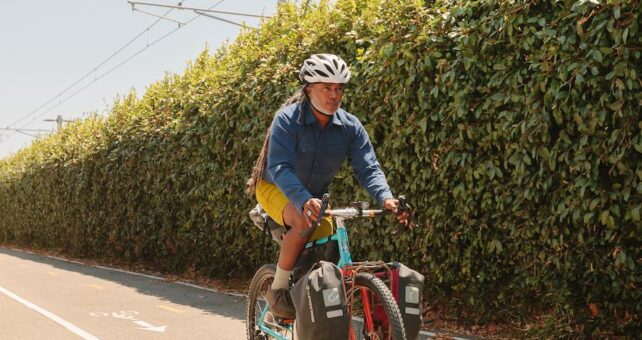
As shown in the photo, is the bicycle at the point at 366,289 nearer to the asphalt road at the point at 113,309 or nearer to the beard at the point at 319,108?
the beard at the point at 319,108

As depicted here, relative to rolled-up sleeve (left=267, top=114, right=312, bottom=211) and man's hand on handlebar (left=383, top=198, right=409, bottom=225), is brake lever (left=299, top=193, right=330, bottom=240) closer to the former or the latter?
rolled-up sleeve (left=267, top=114, right=312, bottom=211)

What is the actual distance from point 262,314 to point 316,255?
837mm

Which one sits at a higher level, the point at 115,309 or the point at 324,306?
the point at 324,306

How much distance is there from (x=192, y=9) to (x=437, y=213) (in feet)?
40.9

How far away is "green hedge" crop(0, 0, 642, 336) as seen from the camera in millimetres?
5008

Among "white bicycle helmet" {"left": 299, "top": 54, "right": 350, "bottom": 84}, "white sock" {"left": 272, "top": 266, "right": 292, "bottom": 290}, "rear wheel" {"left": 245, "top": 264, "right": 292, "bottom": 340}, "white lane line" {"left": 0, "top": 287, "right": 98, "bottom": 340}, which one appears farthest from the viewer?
"white lane line" {"left": 0, "top": 287, "right": 98, "bottom": 340}

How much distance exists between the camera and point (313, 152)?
4.41 m

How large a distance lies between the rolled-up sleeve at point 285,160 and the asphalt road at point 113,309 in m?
3.11

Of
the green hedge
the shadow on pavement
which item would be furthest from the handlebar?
the shadow on pavement

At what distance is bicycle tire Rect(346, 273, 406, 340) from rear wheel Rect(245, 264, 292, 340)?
81 cm

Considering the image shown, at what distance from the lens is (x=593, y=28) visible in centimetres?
500

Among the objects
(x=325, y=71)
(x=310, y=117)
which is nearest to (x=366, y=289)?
(x=310, y=117)

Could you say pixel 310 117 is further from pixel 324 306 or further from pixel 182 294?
pixel 182 294

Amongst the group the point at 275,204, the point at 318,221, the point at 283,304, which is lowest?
the point at 283,304
